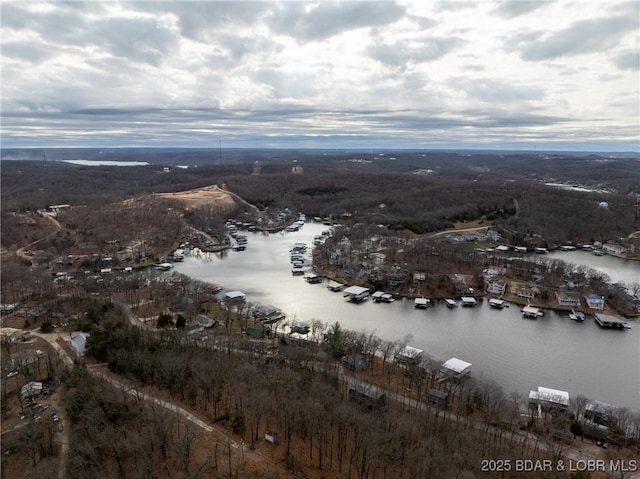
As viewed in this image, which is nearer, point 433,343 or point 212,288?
point 433,343

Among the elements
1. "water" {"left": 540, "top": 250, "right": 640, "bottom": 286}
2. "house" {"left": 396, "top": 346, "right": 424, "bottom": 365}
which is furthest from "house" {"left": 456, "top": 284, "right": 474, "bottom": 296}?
"water" {"left": 540, "top": 250, "right": 640, "bottom": 286}

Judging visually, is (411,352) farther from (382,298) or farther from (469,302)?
(469,302)

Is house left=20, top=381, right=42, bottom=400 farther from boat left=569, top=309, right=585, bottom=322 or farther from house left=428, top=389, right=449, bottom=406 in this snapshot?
boat left=569, top=309, right=585, bottom=322

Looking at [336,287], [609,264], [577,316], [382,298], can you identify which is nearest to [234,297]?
[336,287]

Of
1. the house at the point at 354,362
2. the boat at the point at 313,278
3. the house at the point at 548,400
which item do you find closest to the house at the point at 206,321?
the house at the point at 354,362

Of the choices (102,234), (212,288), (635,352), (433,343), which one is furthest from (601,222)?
(102,234)

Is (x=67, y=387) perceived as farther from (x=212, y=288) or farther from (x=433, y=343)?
(x=433, y=343)

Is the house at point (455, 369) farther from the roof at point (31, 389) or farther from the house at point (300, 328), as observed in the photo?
the roof at point (31, 389)
